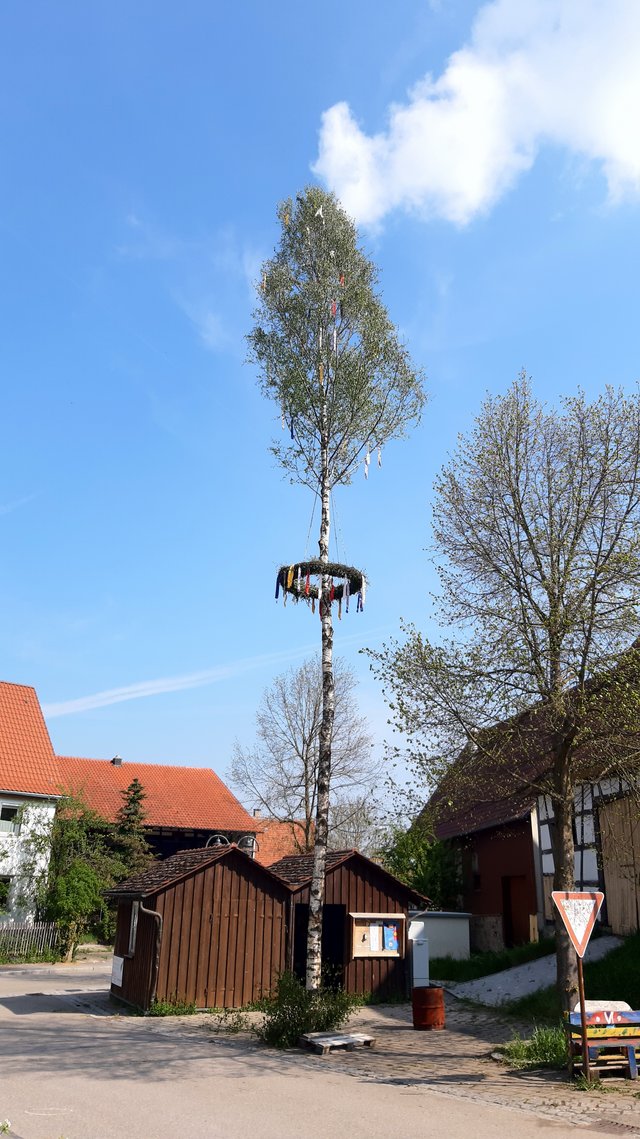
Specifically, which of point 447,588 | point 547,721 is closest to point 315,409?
point 447,588

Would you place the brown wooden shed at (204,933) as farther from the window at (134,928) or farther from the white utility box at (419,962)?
the white utility box at (419,962)

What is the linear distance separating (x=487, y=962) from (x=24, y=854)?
18.0m

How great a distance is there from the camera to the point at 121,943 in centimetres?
1934

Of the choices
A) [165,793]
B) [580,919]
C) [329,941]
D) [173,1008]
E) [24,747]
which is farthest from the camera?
[165,793]

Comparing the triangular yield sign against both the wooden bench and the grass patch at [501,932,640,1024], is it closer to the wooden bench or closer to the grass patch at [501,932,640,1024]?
the wooden bench

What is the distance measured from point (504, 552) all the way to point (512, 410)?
2.70 m

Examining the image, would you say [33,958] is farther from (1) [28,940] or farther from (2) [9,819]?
(2) [9,819]

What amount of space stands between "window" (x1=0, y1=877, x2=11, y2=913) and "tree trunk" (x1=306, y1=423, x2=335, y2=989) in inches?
737

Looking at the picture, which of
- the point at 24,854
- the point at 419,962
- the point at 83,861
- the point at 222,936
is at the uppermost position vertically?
the point at 24,854

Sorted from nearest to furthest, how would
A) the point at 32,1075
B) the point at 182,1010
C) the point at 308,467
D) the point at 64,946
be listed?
the point at 32,1075 → the point at 182,1010 → the point at 308,467 → the point at 64,946

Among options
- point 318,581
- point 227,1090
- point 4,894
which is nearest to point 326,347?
point 318,581

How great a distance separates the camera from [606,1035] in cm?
1108

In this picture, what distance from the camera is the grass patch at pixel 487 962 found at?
21.5 meters

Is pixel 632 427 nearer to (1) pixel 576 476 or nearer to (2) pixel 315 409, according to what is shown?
(1) pixel 576 476
